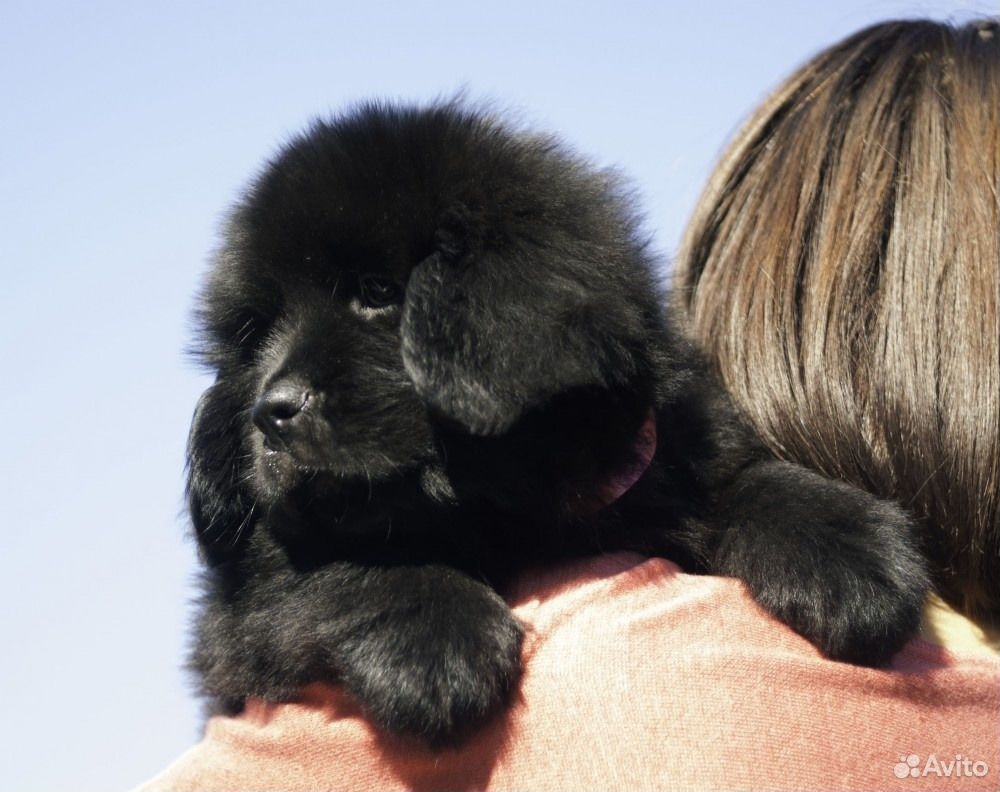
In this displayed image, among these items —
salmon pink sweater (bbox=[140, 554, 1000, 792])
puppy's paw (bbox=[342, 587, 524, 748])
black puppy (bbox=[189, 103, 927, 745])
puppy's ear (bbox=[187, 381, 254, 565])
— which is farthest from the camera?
puppy's ear (bbox=[187, 381, 254, 565])

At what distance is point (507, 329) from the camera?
1.99 meters

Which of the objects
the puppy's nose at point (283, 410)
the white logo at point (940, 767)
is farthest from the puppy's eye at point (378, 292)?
the white logo at point (940, 767)

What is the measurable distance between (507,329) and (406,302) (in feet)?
0.68

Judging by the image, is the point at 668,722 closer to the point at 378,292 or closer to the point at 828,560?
the point at 828,560

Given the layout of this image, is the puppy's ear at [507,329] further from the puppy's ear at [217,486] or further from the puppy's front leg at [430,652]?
the puppy's ear at [217,486]

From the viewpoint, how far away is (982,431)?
2.02 m

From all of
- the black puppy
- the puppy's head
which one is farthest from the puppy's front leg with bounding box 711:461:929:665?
the puppy's head

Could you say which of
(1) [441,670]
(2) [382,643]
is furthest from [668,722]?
(2) [382,643]

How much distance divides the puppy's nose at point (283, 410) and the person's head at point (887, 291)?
36.3 inches

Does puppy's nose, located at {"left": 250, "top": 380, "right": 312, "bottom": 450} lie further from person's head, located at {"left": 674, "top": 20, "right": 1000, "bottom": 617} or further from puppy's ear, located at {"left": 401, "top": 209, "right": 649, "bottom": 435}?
person's head, located at {"left": 674, "top": 20, "right": 1000, "bottom": 617}

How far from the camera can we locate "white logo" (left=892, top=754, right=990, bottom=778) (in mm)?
1720

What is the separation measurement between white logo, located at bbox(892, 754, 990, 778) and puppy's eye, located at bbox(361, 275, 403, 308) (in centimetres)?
122

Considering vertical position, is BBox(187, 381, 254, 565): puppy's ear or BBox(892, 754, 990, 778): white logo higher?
BBox(187, 381, 254, 565): puppy's ear

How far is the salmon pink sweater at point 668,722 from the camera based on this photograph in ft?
5.44
